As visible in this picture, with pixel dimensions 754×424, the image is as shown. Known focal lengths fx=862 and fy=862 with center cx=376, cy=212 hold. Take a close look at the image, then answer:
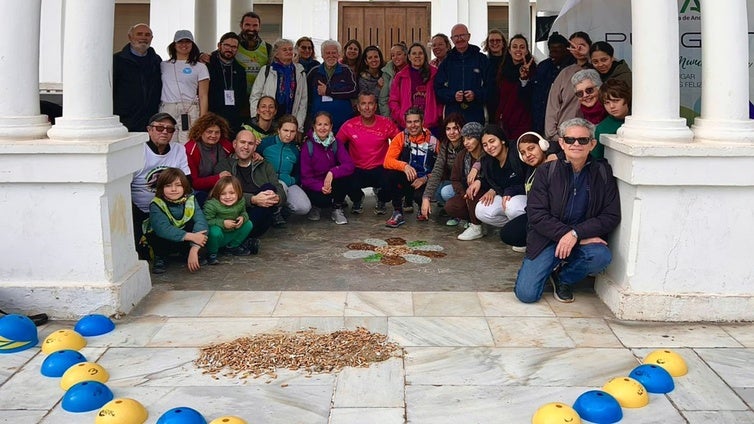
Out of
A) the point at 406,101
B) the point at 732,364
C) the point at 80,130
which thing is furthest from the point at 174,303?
the point at 406,101

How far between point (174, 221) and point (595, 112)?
3141mm

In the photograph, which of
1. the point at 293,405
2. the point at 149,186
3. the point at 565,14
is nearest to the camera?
the point at 293,405

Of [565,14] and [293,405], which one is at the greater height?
[565,14]

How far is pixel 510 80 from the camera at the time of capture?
8.02m

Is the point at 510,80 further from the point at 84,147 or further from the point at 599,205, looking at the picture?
the point at 84,147

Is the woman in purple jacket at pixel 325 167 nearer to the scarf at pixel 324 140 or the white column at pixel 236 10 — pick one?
the scarf at pixel 324 140

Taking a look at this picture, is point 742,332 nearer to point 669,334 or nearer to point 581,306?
point 669,334

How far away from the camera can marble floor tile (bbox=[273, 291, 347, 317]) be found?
199 inches

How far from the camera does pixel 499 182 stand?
6.89 metres

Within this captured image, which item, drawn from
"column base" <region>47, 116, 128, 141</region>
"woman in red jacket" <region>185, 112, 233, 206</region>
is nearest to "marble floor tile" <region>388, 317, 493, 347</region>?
"column base" <region>47, 116, 128, 141</region>

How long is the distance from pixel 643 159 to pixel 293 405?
2392 millimetres

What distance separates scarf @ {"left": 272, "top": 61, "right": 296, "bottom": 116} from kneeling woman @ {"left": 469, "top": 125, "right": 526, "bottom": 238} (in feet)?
7.13

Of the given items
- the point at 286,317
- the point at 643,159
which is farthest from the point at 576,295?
the point at 286,317

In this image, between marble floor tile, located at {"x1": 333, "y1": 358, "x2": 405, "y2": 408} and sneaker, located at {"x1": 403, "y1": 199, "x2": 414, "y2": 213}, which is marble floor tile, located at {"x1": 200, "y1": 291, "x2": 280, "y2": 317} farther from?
sneaker, located at {"x1": 403, "y1": 199, "x2": 414, "y2": 213}
